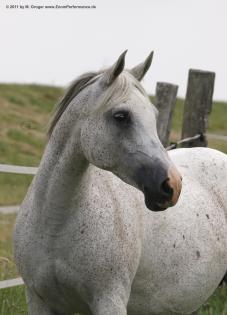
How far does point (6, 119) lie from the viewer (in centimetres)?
2186

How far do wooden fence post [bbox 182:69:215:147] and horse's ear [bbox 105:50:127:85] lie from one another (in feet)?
11.7

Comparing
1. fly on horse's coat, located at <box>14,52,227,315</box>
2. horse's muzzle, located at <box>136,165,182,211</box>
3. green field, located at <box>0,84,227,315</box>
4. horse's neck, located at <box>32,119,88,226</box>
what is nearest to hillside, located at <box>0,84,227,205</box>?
green field, located at <box>0,84,227,315</box>

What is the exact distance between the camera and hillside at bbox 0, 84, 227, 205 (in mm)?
17016

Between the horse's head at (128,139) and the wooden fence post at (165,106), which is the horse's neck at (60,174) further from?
the wooden fence post at (165,106)

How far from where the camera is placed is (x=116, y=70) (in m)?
4.12

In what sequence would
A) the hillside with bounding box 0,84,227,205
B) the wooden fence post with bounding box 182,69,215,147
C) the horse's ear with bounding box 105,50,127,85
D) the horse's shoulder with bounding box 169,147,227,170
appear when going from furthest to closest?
the hillside with bounding box 0,84,227,205 < the wooden fence post with bounding box 182,69,215,147 < the horse's shoulder with bounding box 169,147,227,170 < the horse's ear with bounding box 105,50,127,85

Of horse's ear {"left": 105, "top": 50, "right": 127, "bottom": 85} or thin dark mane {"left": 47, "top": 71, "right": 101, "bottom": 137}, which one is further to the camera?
thin dark mane {"left": 47, "top": 71, "right": 101, "bottom": 137}

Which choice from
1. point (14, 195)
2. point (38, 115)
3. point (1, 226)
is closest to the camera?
point (1, 226)

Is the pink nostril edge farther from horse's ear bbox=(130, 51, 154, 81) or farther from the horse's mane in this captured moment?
horse's ear bbox=(130, 51, 154, 81)

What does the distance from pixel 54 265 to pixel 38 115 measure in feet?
62.5

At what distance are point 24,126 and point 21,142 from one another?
928 millimetres

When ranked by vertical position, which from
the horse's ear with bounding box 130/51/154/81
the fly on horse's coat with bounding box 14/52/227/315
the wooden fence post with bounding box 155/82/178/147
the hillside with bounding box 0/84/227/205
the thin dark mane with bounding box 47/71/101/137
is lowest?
the hillside with bounding box 0/84/227/205

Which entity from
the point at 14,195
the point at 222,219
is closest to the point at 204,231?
the point at 222,219

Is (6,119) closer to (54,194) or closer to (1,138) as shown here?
(1,138)
